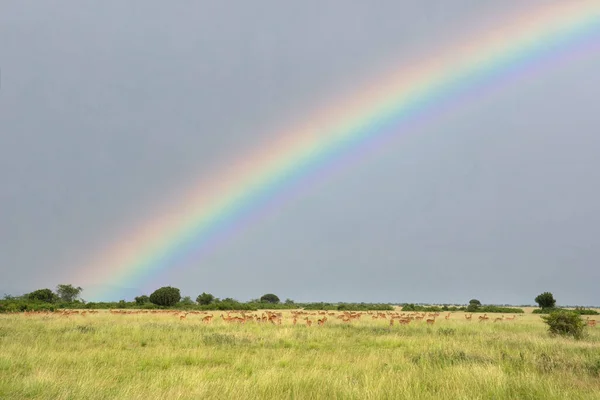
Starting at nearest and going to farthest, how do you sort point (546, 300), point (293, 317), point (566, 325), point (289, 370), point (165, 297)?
point (289, 370) < point (566, 325) < point (293, 317) < point (165, 297) < point (546, 300)

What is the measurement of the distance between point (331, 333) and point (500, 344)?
7.48m

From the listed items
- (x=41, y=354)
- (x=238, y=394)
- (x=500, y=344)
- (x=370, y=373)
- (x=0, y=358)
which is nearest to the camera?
(x=238, y=394)

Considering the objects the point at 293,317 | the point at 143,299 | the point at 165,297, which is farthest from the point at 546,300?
the point at 143,299

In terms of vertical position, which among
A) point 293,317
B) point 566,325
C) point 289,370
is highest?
point 293,317

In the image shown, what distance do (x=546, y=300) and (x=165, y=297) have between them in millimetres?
64452

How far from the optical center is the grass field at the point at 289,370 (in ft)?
23.4

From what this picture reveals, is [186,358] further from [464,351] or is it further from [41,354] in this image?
[464,351]

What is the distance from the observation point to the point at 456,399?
22.2 ft

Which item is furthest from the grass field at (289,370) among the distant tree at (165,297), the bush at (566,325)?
the distant tree at (165,297)

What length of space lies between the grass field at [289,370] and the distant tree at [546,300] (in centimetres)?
6296

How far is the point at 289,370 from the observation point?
31.4 ft

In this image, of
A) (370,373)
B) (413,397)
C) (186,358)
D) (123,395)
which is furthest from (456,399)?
(186,358)

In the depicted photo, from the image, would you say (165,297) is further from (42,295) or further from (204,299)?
(42,295)

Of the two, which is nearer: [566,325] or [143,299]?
[566,325]
